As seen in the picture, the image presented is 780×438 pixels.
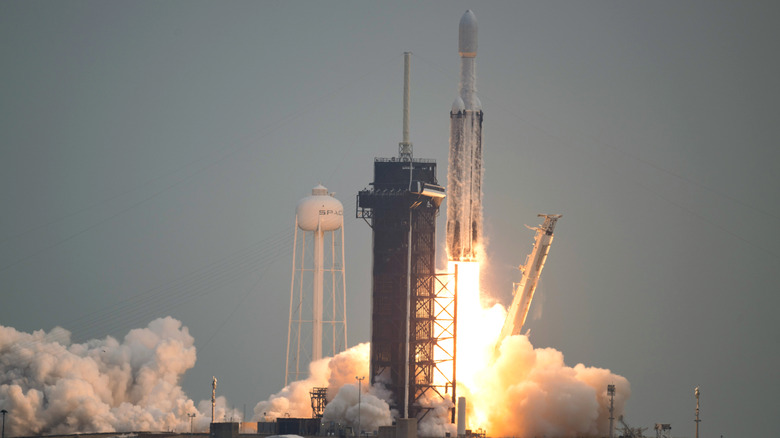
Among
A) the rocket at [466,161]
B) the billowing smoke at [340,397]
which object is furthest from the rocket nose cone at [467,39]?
the billowing smoke at [340,397]

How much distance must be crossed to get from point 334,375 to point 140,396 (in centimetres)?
2283

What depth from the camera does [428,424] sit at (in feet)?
426

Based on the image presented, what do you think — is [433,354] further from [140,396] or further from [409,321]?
[140,396]

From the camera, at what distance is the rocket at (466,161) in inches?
5217

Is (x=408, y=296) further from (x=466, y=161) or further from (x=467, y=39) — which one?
(x=467, y=39)

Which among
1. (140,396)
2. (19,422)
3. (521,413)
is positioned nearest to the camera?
(521,413)

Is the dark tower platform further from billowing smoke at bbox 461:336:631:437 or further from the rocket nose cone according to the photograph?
the rocket nose cone

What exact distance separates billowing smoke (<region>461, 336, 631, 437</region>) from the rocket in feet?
31.2

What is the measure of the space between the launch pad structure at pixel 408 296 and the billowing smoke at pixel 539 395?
3.50 metres

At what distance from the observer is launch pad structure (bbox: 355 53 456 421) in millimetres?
132000

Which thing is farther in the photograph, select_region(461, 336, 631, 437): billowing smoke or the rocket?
the rocket

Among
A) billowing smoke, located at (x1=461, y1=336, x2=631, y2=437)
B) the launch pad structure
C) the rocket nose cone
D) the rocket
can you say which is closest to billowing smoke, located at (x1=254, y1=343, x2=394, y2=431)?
the launch pad structure

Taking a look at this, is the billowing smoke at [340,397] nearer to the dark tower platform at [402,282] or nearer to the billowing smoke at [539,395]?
the dark tower platform at [402,282]

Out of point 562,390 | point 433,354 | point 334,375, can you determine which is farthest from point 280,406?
point 562,390
